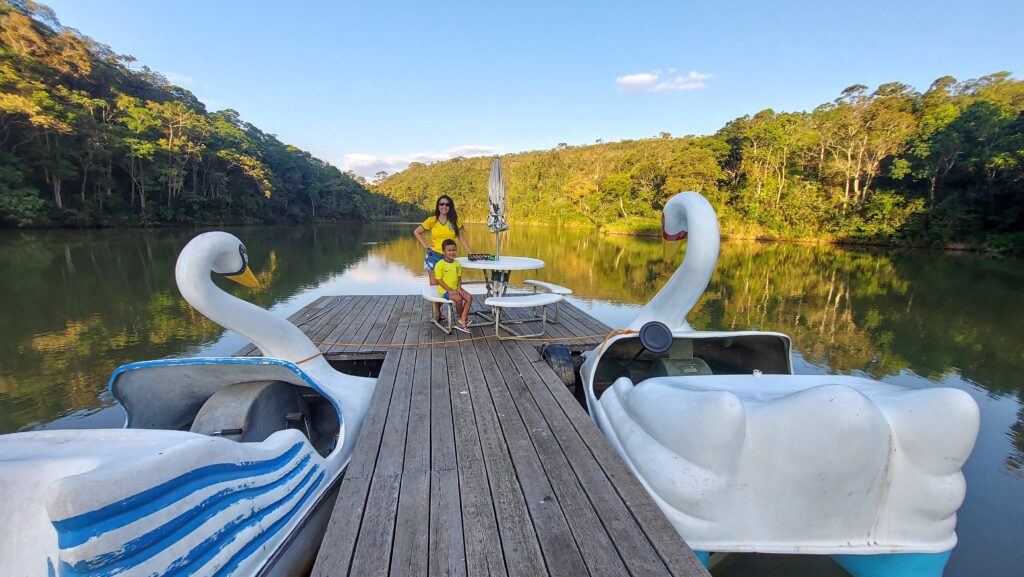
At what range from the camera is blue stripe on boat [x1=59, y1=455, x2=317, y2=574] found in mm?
1060

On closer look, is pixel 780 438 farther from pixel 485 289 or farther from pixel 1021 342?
pixel 1021 342

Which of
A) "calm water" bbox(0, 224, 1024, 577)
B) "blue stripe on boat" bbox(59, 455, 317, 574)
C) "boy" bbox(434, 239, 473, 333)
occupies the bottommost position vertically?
"calm water" bbox(0, 224, 1024, 577)

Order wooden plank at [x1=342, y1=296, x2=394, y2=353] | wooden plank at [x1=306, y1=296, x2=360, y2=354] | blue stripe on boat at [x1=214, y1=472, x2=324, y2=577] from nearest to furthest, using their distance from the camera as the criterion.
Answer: blue stripe on boat at [x1=214, y1=472, x2=324, y2=577] → wooden plank at [x1=342, y1=296, x2=394, y2=353] → wooden plank at [x1=306, y1=296, x2=360, y2=354]

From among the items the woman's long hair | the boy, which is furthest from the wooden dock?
the woman's long hair

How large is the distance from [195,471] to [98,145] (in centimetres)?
3150

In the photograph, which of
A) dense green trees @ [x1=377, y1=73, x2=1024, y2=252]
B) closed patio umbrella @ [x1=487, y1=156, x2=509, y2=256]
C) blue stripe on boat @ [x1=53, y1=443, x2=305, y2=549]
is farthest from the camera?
dense green trees @ [x1=377, y1=73, x2=1024, y2=252]

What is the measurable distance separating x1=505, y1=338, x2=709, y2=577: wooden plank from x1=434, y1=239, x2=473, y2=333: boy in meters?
1.96

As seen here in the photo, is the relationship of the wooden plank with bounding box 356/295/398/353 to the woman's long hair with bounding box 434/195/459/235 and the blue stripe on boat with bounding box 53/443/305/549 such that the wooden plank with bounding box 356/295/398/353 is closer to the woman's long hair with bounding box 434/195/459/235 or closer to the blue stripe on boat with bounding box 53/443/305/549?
the woman's long hair with bounding box 434/195/459/235

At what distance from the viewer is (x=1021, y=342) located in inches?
265

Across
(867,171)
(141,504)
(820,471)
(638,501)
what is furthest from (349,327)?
(867,171)

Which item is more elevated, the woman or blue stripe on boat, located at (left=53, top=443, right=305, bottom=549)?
the woman

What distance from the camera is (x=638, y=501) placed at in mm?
1919

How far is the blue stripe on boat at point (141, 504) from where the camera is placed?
1.00m

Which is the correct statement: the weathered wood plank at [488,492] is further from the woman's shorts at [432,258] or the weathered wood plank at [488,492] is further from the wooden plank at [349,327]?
the woman's shorts at [432,258]
